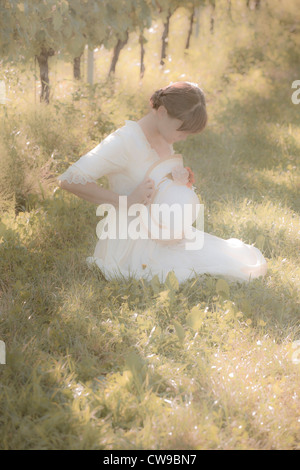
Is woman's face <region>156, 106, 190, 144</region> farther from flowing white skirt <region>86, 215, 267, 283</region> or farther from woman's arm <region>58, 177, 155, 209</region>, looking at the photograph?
flowing white skirt <region>86, 215, 267, 283</region>

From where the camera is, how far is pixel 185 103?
2.58 metres

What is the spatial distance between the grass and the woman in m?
0.11

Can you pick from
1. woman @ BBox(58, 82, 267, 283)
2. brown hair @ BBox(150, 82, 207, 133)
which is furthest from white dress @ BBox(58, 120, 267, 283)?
brown hair @ BBox(150, 82, 207, 133)

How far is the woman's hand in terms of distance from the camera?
8.83ft

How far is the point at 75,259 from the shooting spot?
10.4 feet

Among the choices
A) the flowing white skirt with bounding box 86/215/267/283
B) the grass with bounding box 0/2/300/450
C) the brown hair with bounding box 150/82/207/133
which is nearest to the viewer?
the grass with bounding box 0/2/300/450

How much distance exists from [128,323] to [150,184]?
779 millimetres

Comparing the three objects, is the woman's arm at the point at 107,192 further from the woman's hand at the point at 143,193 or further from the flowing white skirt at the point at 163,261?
the flowing white skirt at the point at 163,261

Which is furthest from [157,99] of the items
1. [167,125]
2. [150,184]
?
[150,184]

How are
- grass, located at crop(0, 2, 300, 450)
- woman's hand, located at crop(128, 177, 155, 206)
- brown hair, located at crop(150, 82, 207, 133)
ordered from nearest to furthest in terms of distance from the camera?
grass, located at crop(0, 2, 300, 450) < brown hair, located at crop(150, 82, 207, 133) < woman's hand, located at crop(128, 177, 155, 206)

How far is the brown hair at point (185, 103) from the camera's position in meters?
2.58

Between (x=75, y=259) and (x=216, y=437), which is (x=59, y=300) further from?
(x=216, y=437)

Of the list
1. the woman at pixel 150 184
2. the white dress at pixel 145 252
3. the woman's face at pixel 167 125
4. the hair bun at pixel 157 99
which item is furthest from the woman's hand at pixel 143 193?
the hair bun at pixel 157 99
